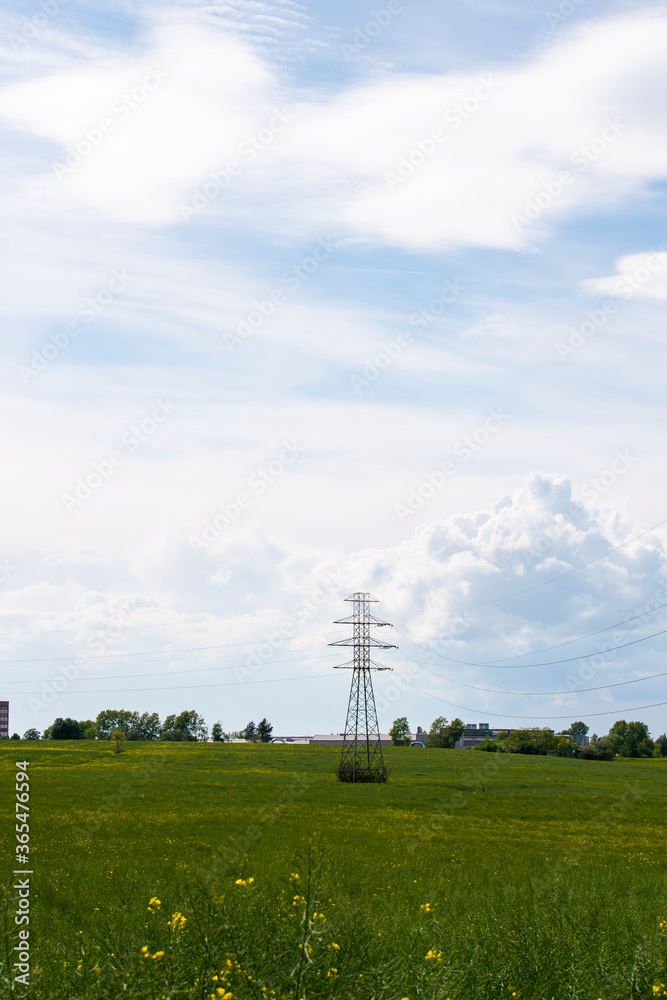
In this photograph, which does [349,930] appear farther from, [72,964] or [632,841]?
[632,841]

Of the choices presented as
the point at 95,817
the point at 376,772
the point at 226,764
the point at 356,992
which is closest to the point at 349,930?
the point at 356,992

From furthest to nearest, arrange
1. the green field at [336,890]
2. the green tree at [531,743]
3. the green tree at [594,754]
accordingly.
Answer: the green tree at [531,743]
the green tree at [594,754]
the green field at [336,890]

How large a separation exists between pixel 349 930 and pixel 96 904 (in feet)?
37.2

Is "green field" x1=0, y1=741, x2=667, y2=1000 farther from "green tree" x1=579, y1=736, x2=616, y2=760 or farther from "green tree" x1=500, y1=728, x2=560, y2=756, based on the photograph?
"green tree" x1=500, y1=728, x2=560, y2=756

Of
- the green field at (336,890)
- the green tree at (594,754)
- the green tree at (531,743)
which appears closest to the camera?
the green field at (336,890)

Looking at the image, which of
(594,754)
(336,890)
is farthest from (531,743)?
(336,890)

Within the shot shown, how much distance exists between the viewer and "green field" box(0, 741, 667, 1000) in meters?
11.4

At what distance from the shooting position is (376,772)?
3364 inches

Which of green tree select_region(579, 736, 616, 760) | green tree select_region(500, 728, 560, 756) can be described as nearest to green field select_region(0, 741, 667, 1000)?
green tree select_region(579, 736, 616, 760)

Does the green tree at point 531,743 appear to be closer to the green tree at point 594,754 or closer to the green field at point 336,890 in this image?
the green tree at point 594,754

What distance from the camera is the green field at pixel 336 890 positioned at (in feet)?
37.5

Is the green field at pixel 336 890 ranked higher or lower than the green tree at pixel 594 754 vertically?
higher

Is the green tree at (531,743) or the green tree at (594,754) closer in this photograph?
the green tree at (594,754)

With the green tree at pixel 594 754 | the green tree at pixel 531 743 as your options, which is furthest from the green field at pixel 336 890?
the green tree at pixel 531 743
